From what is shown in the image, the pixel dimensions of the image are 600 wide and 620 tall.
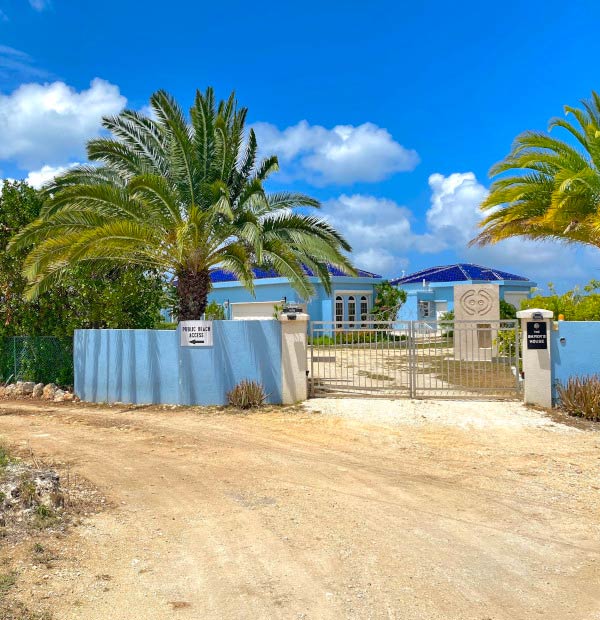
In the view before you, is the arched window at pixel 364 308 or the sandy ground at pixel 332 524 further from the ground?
the arched window at pixel 364 308

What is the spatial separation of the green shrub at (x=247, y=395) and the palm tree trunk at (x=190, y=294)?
2384 millimetres

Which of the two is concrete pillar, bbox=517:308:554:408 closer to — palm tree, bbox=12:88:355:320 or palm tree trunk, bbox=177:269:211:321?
palm tree, bbox=12:88:355:320

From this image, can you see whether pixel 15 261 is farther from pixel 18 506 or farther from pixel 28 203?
pixel 18 506

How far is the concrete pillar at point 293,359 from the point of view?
42.1ft

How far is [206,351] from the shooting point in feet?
43.1

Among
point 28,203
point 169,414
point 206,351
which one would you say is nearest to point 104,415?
point 169,414

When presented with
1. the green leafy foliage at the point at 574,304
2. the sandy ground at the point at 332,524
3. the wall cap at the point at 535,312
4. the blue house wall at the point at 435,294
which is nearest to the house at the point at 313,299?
the blue house wall at the point at 435,294

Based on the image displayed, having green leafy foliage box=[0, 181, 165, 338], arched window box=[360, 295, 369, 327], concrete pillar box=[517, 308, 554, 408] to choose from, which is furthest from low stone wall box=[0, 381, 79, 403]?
arched window box=[360, 295, 369, 327]

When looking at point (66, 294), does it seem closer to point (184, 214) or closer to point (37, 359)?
point (37, 359)

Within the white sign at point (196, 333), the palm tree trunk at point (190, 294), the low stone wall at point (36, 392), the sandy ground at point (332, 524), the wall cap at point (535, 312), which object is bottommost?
the sandy ground at point (332, 524)

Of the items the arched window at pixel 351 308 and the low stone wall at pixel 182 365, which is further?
the arched window at pixel 351 308

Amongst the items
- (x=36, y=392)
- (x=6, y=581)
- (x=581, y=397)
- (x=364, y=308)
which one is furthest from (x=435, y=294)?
(x=6, y=581)

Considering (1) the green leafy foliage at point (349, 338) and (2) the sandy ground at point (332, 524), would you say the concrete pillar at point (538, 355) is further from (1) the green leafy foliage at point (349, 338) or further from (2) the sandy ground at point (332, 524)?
(1) the green leafy foliage at point (349, 338)

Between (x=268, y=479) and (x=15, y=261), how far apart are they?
12.1 metres
